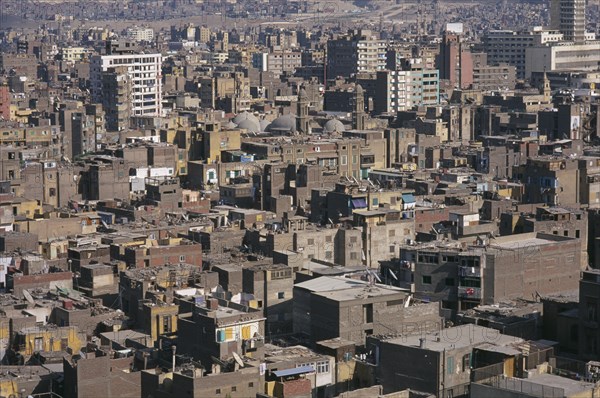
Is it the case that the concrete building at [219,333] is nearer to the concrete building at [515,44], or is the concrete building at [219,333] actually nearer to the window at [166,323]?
the window at [166,323]

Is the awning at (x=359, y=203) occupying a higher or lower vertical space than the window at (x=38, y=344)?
higher

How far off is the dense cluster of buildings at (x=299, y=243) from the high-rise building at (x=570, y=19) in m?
31.0

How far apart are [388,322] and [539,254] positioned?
487 cm

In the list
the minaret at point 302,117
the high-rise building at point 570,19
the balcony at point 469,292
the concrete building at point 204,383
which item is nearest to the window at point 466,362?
the concrete building at point 204,383

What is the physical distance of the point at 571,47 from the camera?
306 ft

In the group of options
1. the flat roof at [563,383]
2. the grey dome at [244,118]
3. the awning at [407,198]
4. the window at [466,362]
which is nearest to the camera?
the flat roof at [563,383]

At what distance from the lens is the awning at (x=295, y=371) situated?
2381cm

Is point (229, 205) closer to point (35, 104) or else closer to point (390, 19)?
point (35, 104)

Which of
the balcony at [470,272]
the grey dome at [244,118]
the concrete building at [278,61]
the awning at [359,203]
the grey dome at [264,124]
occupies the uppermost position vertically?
the concrete building at [278,61]

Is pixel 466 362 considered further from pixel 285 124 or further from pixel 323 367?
pixel 285 124

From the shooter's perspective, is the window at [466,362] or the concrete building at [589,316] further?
the concrete building at [589,316]

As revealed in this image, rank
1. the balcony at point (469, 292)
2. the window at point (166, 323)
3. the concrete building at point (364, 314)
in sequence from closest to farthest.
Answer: the concrete building at point (364, 314) → the window at point (166, 323) → the balcony at point (469, 292)

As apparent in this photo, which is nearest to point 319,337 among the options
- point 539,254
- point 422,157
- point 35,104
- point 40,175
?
point 539,254

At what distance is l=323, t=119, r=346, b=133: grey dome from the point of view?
194 ft
